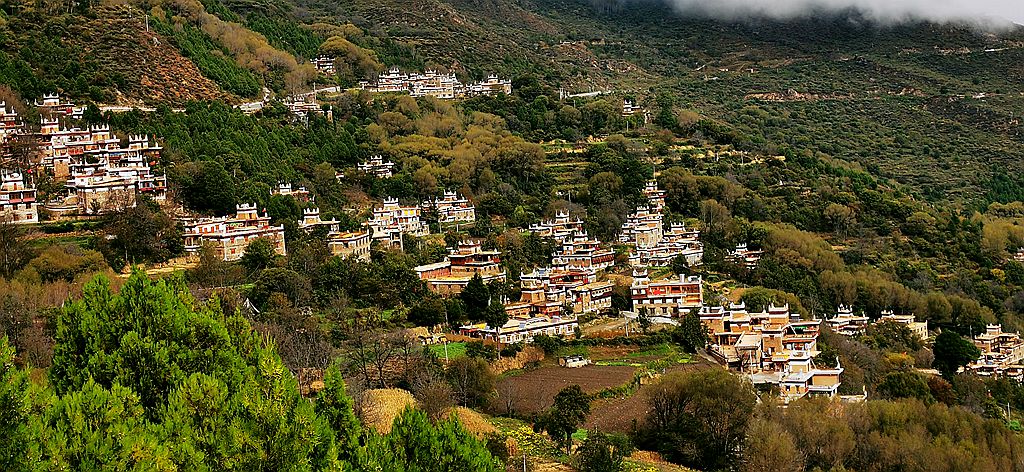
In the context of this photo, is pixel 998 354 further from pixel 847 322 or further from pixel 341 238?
pixel 341 238

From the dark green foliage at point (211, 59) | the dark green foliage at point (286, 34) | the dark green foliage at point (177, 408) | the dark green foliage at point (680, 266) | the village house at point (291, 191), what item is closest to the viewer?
the dark green foliage at point (177, 408)

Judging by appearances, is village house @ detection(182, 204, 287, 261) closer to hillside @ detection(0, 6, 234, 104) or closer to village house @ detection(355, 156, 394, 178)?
village house @ detection(355, 156, 394, 178)

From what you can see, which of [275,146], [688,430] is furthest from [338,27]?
[688,430]

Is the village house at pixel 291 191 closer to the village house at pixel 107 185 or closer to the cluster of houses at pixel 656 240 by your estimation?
the village house at pixel 107 185

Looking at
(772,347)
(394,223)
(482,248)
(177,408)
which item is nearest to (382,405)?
(177,408)

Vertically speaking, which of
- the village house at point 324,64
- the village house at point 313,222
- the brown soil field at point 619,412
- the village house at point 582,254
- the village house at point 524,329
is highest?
the village house at point 324,64

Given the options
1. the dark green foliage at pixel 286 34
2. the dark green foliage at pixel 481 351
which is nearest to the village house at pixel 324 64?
the dark green foliage at pixel 286 34
